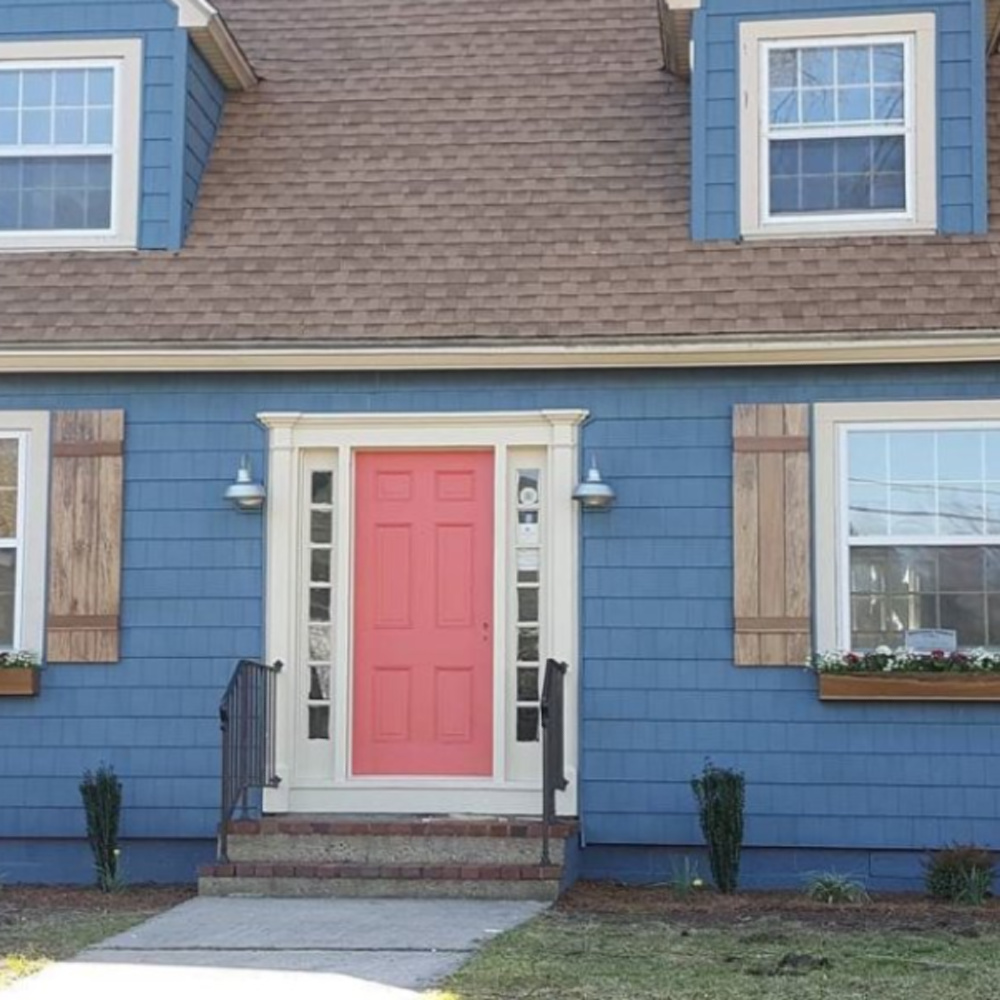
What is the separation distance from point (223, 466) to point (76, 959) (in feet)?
11.2

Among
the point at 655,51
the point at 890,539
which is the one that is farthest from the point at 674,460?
the point at 655,51

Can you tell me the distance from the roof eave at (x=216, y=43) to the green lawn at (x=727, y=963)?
227 inches

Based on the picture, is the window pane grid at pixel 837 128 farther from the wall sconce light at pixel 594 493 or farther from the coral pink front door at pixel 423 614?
the coral pink front door at pixel 423 614

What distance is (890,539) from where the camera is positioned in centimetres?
951

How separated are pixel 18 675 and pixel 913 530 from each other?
5.05m

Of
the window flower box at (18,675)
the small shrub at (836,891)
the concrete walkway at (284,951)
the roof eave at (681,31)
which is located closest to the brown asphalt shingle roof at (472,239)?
the roof eave at (681,31)

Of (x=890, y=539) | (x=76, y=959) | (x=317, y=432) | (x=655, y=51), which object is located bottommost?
(x=76, y=959)

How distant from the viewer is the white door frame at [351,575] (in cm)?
973

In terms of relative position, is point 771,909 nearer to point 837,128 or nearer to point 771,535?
point 771,535

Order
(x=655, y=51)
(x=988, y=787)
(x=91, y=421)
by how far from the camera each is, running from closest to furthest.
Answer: (x=988, y=787), (x=91, y=421), (x=655, y=51)

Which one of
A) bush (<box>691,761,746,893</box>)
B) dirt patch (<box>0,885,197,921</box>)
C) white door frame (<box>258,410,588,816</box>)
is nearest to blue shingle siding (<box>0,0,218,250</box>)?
white door frame (<box>258,410,588,816</box>)

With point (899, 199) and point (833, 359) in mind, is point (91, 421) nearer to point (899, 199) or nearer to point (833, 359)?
point (833, 359)

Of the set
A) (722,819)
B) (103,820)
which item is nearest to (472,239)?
(722,819)

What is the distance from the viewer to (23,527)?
9922mm
